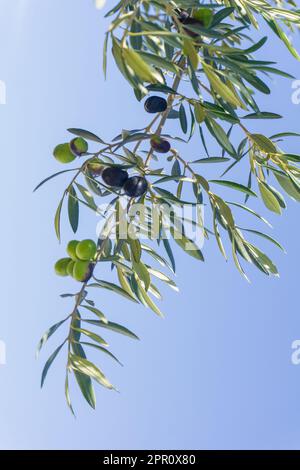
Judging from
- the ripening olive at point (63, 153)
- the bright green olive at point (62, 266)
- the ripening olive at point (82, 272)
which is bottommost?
the ripening olive at point (82, 272)

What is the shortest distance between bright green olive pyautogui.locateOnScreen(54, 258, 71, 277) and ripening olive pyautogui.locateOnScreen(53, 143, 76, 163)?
294mm

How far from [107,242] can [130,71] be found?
0.66 m

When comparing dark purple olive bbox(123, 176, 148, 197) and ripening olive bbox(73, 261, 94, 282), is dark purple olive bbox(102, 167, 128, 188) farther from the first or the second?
ripening olive bbox(73, 261, 94, 282)

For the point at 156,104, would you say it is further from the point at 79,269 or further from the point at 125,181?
the point at 79,269

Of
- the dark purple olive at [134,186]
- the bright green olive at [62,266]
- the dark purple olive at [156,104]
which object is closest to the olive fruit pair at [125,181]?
the dark purple olive at [134,186]

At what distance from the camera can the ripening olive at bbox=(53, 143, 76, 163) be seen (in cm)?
184

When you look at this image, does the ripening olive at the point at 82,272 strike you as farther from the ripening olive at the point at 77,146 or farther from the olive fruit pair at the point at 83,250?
the ripening olive at the point at 77,146

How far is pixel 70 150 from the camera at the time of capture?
6.01 feet

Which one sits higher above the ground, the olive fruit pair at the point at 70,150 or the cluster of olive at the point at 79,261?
the olive fruit pair at the point at 70,150

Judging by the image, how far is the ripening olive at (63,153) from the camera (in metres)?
1.84

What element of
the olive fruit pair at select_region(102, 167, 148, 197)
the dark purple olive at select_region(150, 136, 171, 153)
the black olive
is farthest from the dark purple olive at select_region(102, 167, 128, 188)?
the black olive

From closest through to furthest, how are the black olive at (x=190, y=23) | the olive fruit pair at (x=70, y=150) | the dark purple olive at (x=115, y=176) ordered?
1. the black olive at (x=190, y=23)
2. the dark purple olive at (x=115, y=176)
3. the olive fruit pair at (x=70, y=150)

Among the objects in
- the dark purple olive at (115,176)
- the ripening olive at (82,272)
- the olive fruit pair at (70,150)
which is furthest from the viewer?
the olive fruit pair at (70,150)

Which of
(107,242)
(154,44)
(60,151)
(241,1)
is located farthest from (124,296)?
(241,1)
